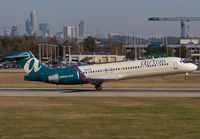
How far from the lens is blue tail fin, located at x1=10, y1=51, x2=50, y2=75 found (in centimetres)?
4447

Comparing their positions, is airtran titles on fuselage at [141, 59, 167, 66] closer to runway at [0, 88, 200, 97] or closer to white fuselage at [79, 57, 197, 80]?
white fuselage at [79, 57, 197, 80]

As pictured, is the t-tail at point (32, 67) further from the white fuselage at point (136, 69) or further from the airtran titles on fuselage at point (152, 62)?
the airtran titles on fuselage at point (152, 62)

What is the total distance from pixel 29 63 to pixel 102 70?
30.1 ft

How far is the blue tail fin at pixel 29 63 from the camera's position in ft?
146

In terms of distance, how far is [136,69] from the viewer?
44.1 m

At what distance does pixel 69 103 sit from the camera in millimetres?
34406

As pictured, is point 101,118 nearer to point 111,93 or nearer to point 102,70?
point 111,93

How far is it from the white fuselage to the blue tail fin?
530 cm

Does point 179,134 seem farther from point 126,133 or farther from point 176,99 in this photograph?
point 176,99

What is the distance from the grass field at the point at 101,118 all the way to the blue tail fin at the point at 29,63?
8527mm

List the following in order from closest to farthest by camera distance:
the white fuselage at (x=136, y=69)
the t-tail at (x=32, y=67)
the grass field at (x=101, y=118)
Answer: the grass field at (x=101, y=118), the white fuselage at (x=136, y=69), the t-tail at (x=32, y=67)

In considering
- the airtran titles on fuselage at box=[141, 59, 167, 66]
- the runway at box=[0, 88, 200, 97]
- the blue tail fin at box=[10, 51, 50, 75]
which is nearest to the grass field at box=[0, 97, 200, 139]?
the runway at box=[0, 88, 200, 97]

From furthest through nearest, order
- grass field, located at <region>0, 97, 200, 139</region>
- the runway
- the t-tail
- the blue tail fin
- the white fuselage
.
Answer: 1. the t-tail
2. the blue tail fin
3. the white fuselage
4. the runway
5. grass field, located at <region>0, 97, 200, 139</region>

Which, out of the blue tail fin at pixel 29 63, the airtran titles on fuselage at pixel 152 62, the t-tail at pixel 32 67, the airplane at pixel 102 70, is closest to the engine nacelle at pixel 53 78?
the airplane at pixel 102 70
